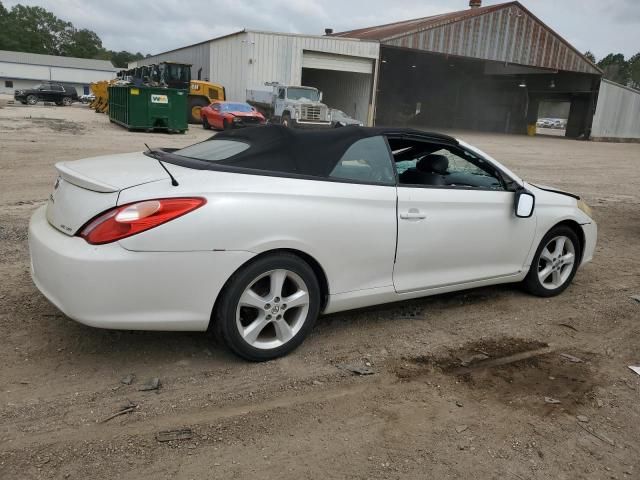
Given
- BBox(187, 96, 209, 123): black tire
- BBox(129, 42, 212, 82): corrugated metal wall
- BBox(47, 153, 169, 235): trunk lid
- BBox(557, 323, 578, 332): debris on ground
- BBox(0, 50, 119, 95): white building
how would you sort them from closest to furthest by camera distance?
BBox(47, 153, 169, 235): trunk lid, BBox(557, 323, 578, 332): debris on ground, BBox(187, 96, 209, 123): black tire, BBox(129, 42, 212, 82): corrugated metal wall, BBox(0, 50, 119, 95): white building

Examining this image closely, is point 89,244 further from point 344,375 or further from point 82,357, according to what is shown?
point 344,375

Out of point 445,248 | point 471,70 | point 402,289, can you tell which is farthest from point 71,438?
point 471,70

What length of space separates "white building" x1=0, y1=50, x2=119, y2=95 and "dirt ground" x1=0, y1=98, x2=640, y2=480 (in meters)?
83.2

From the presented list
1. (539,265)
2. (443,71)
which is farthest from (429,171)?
(443,71)

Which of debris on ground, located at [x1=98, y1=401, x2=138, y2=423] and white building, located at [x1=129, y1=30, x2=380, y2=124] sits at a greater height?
white building, located at [x1=129, y1=30, x2=380, y2=124]

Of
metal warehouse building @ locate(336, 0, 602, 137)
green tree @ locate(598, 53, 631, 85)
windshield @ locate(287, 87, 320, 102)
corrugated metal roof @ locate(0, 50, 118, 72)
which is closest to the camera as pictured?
windshield @ locate(287, 87, 320, 102)

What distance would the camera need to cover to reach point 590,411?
313 centimetres

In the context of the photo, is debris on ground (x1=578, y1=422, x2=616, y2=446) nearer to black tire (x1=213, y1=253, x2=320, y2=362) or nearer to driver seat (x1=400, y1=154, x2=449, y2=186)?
black tire (x1=213, y1=253, x2=320, y2=362)

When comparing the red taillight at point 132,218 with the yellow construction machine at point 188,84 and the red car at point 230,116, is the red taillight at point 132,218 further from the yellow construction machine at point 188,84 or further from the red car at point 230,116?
the yellow construction machine at point 188,84

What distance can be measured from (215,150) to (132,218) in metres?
1.09

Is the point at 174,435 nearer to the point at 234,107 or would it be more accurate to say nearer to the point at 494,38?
the point at 234,107

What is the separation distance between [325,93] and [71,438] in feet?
121

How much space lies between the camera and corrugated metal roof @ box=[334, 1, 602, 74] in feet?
107

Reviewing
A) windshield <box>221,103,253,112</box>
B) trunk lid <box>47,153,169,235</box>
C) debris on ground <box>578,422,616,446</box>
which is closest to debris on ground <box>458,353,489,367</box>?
debris on ground <box>578,422,616,446</box>
